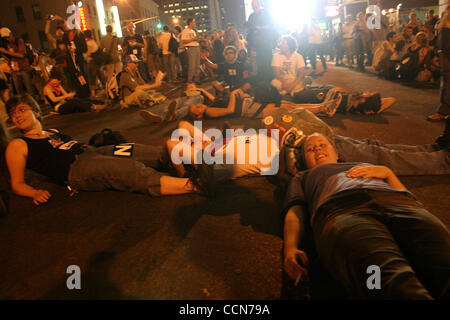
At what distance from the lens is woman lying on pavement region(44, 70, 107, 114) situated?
9.01 metres

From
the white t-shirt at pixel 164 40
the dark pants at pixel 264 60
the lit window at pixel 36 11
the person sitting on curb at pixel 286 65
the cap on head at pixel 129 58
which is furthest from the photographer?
the lit window at pixel 36 11

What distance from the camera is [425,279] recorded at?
1.55 meters

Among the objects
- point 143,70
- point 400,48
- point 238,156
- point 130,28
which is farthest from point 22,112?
point 143,70

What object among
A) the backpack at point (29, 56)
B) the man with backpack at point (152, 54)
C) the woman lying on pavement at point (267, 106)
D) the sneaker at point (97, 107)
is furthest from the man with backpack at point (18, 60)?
the woman lying on pavement at point (267, 106)

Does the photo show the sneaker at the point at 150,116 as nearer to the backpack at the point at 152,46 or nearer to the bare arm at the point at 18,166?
the bare arm at the point at 18,166

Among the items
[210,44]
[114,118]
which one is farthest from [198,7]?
[114,118]

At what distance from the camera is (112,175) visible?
3357 millimetres

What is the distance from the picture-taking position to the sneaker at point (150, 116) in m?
6.58

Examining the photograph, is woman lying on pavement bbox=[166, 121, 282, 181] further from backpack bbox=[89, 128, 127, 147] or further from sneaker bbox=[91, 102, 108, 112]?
sneaker bbox=[91, 102, 108, 112]

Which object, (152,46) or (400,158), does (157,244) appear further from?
(152,46)

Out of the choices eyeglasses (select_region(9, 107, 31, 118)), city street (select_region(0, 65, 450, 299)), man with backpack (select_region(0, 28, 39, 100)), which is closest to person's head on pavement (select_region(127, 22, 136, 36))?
man with backpack (select_region(0, 28, 39, 100))

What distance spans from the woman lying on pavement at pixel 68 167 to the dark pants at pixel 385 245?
1.59m

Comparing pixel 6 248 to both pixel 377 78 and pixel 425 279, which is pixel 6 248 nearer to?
pixel 425 279

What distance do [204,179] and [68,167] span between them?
1490 mm
